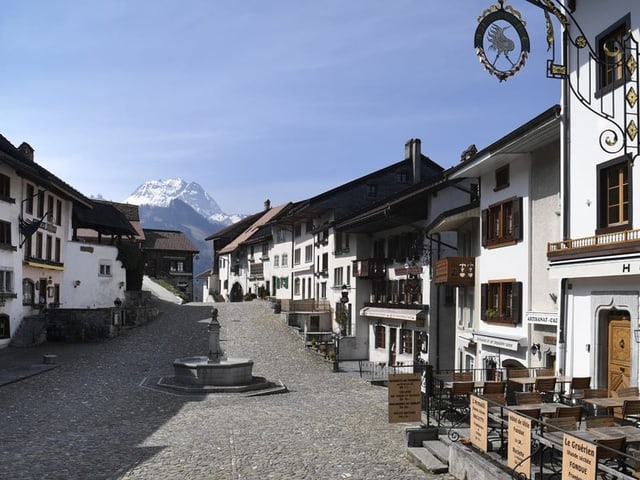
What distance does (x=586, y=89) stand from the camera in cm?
1695

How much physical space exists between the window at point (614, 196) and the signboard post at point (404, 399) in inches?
228

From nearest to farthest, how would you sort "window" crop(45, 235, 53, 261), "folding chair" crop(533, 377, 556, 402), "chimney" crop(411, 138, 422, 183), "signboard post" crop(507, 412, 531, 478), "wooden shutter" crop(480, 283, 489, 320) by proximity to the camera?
"signboard post" crop(507, 412, 531, 478)
"folding chair" crop(533, 377, 556, 402)
"wooden shutter" crop(480, 283, 489, 320)
"window" crop(45, 235, 53, 261)
"chimney" crop(411, 138, 422, 183)

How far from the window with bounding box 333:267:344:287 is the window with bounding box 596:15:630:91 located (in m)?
31.0

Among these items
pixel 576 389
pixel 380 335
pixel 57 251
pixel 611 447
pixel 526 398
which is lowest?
pixel 380 335

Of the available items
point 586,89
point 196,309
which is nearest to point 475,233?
point 586,89

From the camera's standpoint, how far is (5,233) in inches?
1441

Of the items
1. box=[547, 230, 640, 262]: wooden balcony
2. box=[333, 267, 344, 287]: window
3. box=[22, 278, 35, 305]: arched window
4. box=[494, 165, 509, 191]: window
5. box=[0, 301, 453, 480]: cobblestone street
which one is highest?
box=[494, 165, 509, 191]: window

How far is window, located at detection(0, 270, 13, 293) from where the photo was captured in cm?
3594

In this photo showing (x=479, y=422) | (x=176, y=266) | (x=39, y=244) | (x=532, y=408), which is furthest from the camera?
(x=176, y=266)

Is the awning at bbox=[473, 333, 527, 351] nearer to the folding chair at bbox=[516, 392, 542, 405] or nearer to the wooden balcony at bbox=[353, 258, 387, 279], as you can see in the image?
the folding chair at bbox=[516, 392, 542, 405]

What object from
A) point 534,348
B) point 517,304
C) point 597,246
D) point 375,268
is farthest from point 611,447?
point 375,268

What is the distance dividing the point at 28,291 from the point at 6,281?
12.5ft

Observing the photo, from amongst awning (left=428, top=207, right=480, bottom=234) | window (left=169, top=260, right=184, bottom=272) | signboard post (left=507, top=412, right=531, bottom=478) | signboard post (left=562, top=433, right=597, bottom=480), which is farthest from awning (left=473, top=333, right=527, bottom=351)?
window (left=169, top=260, right=184, bottom=272)

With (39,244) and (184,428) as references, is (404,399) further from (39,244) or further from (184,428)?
(39,244)
